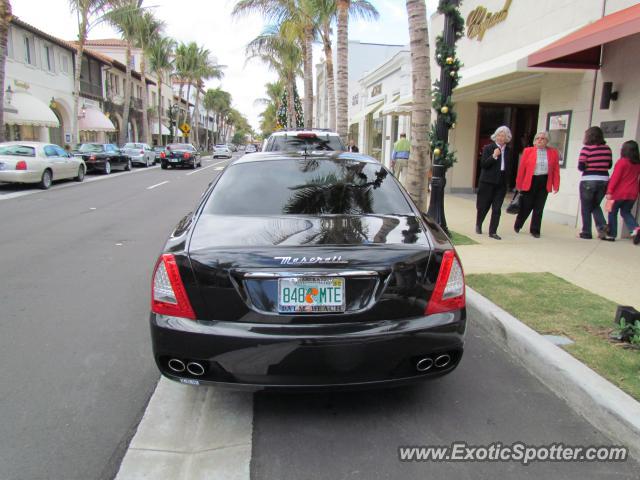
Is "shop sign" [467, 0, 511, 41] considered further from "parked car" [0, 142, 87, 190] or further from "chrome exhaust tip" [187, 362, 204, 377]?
"parked car" [0, 142, 87, 190]

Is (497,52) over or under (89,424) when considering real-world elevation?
over

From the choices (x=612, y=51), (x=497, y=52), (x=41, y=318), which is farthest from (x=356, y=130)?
(x=41, y=318)

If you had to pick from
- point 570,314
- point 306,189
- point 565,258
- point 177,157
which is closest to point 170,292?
point 306,189

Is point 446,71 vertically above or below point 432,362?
above

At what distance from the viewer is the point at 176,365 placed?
2.85 metres

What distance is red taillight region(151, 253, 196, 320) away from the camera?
2.83 metres

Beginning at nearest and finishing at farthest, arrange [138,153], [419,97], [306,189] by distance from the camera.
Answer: [306,189] → [419,97] → [138,153]

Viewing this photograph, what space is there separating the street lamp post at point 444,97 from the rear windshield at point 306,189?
3.87m

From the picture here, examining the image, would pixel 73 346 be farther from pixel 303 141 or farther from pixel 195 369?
pixel 303 141

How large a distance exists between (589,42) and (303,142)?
5182mm

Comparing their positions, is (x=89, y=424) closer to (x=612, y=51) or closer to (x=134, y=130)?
(x=612, y=51)

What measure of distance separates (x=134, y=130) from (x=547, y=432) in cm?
5152

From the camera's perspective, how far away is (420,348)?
111 inches

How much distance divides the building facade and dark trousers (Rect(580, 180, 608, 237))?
88cm
